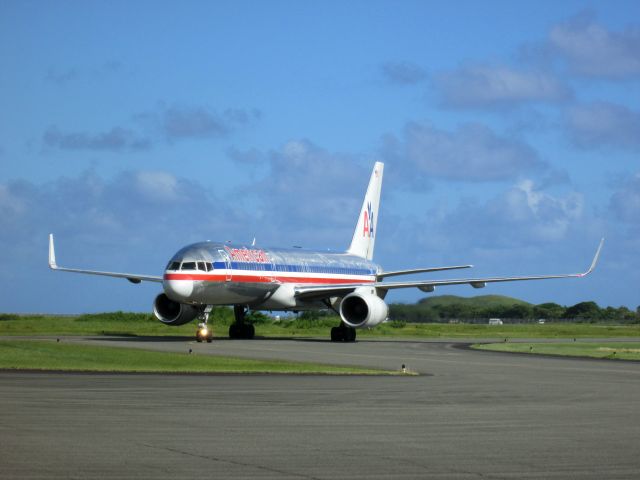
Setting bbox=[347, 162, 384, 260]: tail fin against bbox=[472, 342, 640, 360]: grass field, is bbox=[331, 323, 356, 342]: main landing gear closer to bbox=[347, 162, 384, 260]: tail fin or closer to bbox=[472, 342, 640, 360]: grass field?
bbox=[472, 342, 640, 360]: grass field

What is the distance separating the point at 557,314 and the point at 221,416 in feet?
549

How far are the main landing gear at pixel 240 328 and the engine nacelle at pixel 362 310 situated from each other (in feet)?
19.1

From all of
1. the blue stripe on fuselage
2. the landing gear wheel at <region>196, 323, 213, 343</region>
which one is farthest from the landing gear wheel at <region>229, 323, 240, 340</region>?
the landing gear wheel at <region>196, 323, 213, 343</region>

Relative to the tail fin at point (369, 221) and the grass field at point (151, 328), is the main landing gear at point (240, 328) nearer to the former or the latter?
the grass field at point (151, 328)

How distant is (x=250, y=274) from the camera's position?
55.5 metres

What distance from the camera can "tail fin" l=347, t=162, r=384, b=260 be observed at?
7000 cm

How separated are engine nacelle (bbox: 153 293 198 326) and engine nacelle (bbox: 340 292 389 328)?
308 inches

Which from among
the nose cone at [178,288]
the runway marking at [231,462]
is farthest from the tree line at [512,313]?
the runway marking at [231,462]

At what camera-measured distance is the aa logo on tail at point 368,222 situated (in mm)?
70688

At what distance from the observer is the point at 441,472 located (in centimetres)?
1253

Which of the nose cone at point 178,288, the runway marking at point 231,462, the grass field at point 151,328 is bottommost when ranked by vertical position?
the runway marking at point 231,462

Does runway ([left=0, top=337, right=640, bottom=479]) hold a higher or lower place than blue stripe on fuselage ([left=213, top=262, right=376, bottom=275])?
lower

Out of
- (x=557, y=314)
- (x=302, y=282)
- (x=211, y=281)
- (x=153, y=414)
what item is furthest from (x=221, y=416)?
(x=557, y=314)

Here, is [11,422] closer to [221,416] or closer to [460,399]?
[221,416]
